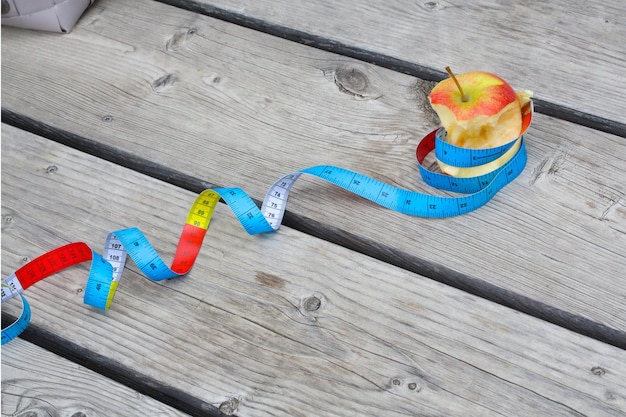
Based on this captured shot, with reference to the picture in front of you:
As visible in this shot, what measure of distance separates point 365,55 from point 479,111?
14.1 inches

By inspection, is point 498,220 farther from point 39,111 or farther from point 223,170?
point 39,111


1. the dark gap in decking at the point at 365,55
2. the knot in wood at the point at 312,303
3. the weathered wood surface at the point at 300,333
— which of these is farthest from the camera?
the dark gap in decking at the point at 365,55

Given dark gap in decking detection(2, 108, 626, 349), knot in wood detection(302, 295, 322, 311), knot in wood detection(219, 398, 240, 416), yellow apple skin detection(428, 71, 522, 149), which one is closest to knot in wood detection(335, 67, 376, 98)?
yellow apple skin detection(428, 71, 522, 149)

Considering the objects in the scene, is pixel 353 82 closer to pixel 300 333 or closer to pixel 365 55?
pixel 365 55

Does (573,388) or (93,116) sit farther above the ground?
(93,116)

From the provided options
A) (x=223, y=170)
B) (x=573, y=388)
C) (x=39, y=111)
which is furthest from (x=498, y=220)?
(x=39, y=111)

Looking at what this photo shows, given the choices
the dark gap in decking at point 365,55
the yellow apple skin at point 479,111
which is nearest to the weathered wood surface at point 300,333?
the yellow apple skin at point 479,111

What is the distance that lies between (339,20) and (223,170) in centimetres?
44

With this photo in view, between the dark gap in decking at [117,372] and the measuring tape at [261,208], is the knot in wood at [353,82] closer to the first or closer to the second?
the measuring tape at [261,208]

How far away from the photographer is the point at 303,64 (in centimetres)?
159

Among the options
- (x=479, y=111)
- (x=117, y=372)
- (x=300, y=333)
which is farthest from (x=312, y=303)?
(x=479, y=111)

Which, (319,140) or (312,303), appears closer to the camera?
(312,303)

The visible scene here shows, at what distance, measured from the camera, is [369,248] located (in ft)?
4.31

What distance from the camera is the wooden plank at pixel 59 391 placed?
1.15m
